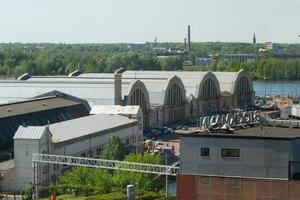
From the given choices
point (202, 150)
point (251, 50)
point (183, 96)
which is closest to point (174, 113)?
point (183, 96)

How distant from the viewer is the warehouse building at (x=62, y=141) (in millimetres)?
33375

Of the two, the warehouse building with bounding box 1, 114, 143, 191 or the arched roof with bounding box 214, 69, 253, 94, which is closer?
the warehouse building with bounding box 1, 114, 143, 191

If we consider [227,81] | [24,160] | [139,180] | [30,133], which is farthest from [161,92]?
[139,180]

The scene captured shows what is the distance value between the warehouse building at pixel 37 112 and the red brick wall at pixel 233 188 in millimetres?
19423

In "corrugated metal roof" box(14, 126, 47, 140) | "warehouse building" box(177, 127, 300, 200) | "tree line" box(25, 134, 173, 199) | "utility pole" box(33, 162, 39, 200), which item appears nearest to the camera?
"warehouse building" box(177, 127, 300, 200)

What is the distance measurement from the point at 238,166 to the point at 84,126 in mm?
23508

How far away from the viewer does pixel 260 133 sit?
18766 mm

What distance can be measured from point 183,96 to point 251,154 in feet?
145

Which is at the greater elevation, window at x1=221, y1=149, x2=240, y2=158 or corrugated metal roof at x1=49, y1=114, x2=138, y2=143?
window at x1=221, y1=149, x2=240, y2=158

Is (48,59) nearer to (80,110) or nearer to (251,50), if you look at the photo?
(80,110)

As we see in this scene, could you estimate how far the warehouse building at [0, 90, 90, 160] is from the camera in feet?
123

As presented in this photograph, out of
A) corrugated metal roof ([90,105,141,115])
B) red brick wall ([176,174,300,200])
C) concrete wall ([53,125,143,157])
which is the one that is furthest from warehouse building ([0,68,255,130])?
red brick wall ([176,174,300,200])

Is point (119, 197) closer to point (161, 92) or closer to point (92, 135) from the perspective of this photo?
point (92, 135)

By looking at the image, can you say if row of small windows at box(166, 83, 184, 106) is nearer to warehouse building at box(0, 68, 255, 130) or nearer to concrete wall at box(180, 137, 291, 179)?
warehouse building at box(0, 68, 255, 130)
